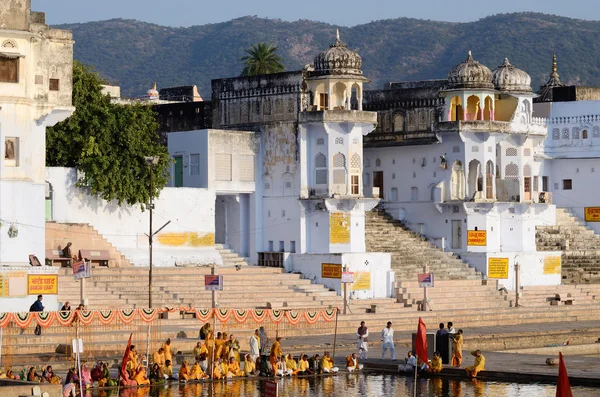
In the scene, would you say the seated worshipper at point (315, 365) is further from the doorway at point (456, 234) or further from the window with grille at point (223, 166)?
the doorway at point (456, 234)

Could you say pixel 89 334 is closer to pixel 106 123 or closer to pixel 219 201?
pixel 106 123

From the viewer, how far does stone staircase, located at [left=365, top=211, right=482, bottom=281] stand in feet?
175

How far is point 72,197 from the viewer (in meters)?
46.6

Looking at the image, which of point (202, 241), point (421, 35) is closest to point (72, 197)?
point (202, 241)

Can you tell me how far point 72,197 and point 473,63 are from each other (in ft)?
56.5

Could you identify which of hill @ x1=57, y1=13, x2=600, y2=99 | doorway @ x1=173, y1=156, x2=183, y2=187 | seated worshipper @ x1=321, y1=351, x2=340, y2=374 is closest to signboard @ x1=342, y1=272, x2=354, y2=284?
doorway @ x1=173, y1=156, x2=183, y2=187

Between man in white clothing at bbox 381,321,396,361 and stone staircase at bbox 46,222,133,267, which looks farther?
stone staircase at bbox 46,222,133,267

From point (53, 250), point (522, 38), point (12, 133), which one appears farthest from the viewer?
point (522, 38)

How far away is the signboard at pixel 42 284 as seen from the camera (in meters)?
40.0

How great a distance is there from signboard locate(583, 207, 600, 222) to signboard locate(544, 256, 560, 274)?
6305 mm

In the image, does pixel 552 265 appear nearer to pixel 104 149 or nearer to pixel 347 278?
pixel 347 278

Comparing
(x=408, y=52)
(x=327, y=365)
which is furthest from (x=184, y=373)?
(x=408, y=52)

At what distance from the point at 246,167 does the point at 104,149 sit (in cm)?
634

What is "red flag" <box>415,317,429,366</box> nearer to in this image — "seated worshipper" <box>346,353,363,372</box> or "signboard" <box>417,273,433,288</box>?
"seated worshipper" <box>346,353,363,372</box>
